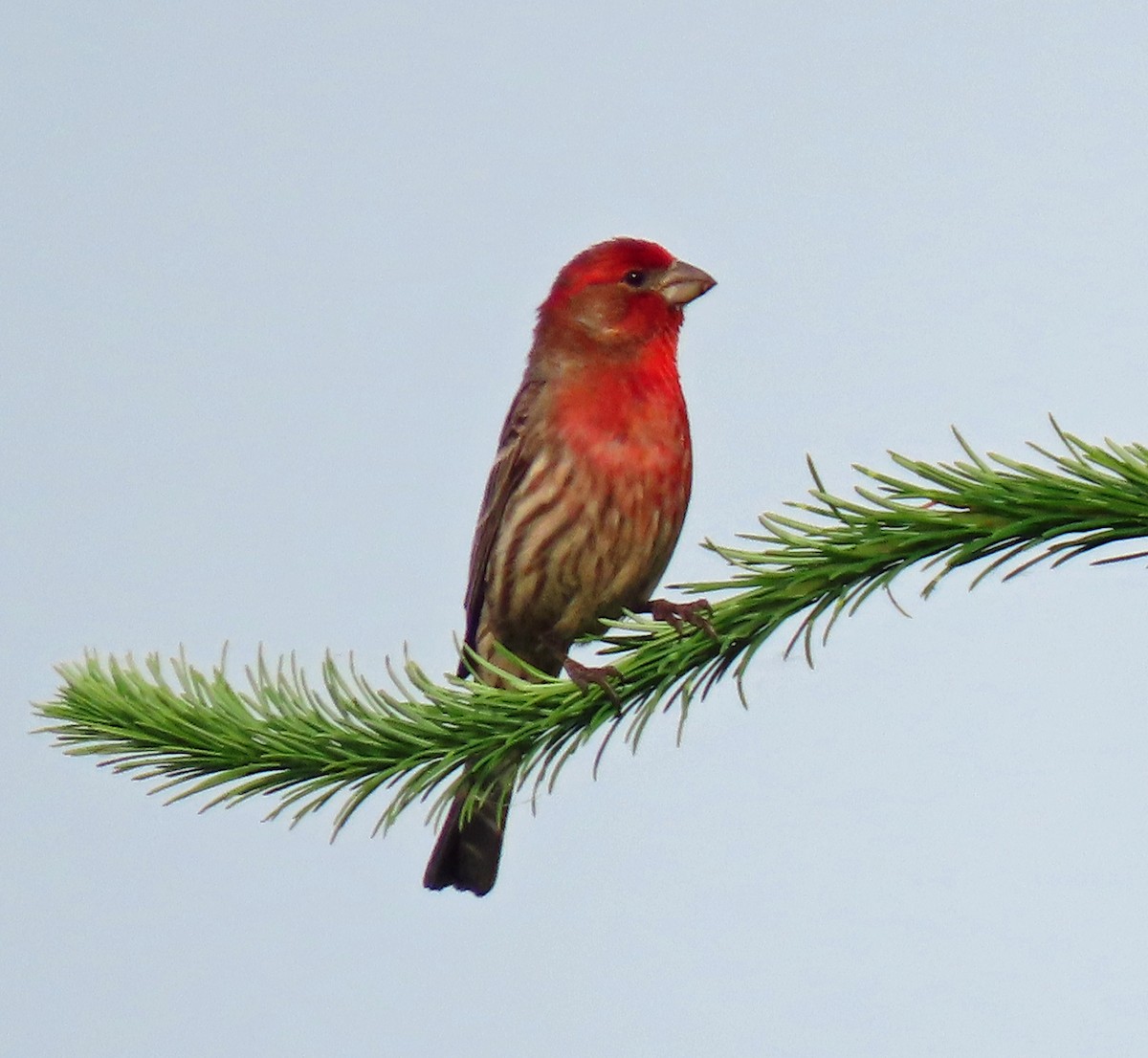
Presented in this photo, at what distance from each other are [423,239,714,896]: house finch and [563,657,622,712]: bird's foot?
155 cm

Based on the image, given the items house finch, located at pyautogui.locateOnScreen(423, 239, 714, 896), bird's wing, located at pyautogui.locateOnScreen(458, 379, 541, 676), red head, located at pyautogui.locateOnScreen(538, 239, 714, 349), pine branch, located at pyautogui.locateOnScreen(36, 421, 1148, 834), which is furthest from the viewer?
red head, located at pyautogui.locateOnScreen(538, 239, 714, 349)

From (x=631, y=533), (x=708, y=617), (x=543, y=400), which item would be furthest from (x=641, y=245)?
(x=708, y=617)

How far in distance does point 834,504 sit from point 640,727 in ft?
2.39

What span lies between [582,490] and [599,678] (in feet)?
6.50

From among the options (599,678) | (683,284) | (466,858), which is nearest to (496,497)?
(683,284)

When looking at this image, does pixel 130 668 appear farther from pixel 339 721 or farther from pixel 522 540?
pixel 522 540

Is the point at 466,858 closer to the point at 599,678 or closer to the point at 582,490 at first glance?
the point at 582,490

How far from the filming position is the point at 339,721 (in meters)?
3.43

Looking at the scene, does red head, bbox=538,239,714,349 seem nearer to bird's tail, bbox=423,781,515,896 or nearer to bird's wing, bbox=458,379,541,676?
bird's wing, bbox=458,379,541,676

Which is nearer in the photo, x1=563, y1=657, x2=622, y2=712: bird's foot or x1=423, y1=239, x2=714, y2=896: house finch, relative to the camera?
x1=563, y1=657, x2=622, y2=712: bird's foot

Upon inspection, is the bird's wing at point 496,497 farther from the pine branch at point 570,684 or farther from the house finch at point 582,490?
the pine branch at point 570,684

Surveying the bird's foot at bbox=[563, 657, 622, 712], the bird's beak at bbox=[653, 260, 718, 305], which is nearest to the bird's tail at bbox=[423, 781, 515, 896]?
the bird's foot at bbox=[563, 657, 622, 712]

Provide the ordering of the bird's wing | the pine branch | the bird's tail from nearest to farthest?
the pine branch < the bird's tail < the bird's wing

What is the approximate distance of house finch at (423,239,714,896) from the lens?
5.39 metres
